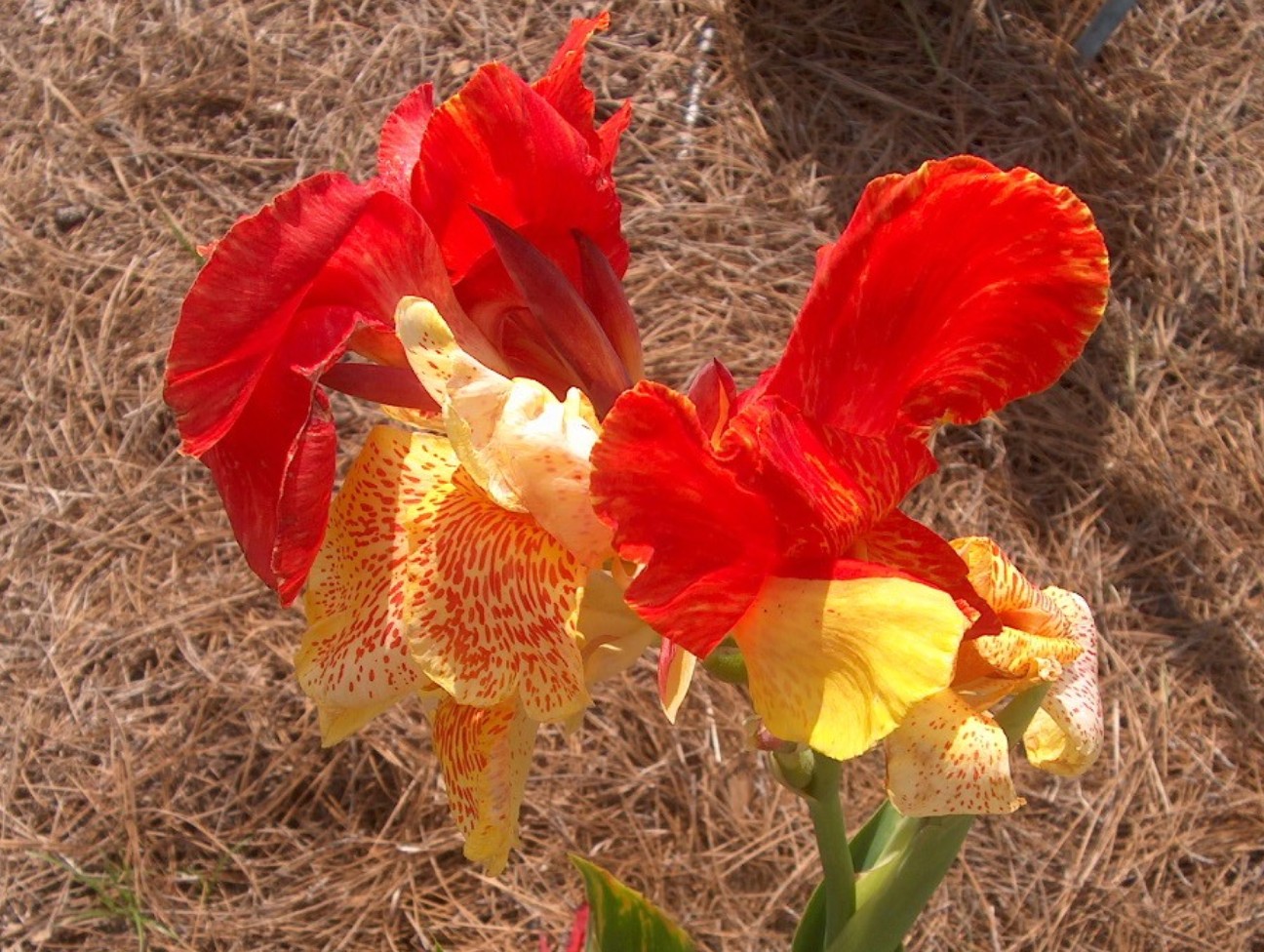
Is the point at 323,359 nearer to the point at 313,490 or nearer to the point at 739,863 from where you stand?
the point at 313,490

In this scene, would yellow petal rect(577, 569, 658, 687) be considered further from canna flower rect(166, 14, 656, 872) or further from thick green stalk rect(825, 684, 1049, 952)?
thick green stalk rect(825, 684, 1049, 952)

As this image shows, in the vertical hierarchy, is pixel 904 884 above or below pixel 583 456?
below

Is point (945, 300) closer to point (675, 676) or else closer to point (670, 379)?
point (675, 676)

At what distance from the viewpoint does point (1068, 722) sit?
60cm

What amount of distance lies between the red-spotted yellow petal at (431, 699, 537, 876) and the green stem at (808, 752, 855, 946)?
0.17 meters

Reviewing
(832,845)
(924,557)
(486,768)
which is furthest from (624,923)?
(924,557)

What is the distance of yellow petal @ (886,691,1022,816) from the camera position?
48 centimetres

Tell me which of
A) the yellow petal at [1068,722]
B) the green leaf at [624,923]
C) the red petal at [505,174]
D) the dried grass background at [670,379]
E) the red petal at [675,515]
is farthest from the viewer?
the dried grass background at [670,379]

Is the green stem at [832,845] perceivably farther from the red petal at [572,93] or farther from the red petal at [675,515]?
the red petal at [572,93]

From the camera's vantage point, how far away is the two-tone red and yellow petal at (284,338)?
0.45 metres

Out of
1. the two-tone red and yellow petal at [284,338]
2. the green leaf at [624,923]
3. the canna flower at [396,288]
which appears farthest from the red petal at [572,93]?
the green leaf at [624,923]

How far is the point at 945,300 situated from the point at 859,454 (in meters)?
0.07

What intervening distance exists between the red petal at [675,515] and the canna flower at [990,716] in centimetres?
12

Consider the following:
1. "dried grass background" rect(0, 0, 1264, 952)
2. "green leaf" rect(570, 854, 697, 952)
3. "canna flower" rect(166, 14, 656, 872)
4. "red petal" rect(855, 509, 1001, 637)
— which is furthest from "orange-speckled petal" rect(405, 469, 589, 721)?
"dried grass background" rect(0, 0, 1264, 952)
